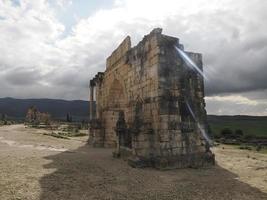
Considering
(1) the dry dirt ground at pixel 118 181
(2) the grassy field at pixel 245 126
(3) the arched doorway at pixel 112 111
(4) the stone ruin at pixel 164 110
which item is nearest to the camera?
(1) the dry dirt ground at pixel 118 181

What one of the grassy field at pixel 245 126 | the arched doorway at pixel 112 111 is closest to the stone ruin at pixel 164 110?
the arched doorway at pixel 112 111

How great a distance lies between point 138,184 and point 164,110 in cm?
352

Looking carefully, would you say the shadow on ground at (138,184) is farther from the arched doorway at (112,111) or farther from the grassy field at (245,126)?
the grassy field at (245,126)

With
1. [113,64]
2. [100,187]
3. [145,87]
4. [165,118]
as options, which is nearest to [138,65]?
[145,87]

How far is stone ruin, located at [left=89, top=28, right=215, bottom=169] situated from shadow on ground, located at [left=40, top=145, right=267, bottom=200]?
74 centimetres

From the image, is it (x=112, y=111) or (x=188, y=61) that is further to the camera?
(x=112, y=111)

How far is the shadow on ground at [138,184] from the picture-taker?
753cm

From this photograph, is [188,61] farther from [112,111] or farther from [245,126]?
[245,126]

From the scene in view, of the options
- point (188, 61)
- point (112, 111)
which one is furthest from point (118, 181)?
point (112, 111)

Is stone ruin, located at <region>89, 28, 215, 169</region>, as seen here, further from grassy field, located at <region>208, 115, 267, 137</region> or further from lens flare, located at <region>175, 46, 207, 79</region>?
grassy field, located at <region>208, 115, 267, 137</region>

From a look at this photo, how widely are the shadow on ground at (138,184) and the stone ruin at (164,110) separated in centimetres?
74

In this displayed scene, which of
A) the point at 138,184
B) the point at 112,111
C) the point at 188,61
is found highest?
the point at 188,61

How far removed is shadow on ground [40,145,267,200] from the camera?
7527mm

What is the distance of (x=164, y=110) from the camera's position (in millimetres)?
11438
